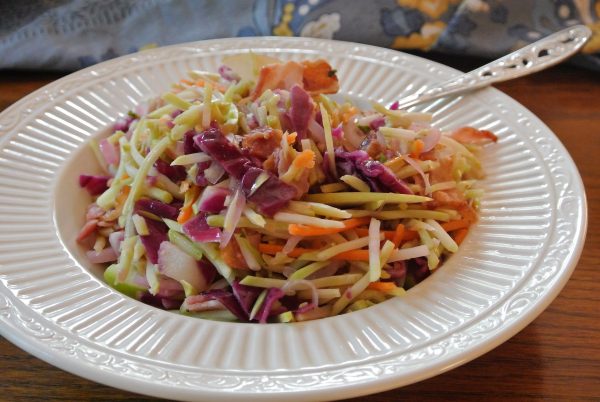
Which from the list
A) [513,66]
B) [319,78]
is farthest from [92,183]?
[513,66]

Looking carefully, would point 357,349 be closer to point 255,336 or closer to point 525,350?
point 255,336

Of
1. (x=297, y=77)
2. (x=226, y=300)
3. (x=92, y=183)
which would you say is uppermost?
(x=297, y=77)

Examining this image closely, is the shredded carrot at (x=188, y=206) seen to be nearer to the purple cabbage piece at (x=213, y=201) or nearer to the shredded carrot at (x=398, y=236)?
the purple cabbage piece at (x=213, y=201)

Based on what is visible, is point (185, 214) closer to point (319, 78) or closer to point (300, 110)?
point (300, 110)

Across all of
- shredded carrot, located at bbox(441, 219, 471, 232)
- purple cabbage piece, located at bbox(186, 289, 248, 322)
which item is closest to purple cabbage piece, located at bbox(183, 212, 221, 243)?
purple cabbage piece, located at bbox(186, 289, 248, 322)

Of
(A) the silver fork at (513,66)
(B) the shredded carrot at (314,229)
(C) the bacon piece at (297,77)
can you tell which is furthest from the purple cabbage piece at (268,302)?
(A) the silver fork at (513,66)
